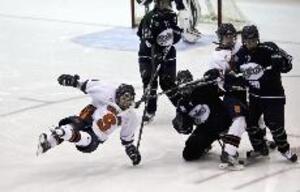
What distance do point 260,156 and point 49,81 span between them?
235cm

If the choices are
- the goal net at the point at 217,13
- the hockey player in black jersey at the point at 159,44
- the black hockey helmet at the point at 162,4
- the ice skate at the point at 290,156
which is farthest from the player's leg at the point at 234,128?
the goal net at the point at 217,13

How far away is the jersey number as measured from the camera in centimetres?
373

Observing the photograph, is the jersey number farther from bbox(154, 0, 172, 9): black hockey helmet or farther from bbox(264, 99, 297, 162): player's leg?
bbox(154, 0, 172, 9): black hockey helmet

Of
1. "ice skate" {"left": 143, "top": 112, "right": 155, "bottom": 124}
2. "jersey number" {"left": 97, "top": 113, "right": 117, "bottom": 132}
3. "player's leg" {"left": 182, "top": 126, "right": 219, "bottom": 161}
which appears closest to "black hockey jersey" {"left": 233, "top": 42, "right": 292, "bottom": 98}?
"player's leg" {"left": 182, "top": 126, "right": 219, "bottom": 161}

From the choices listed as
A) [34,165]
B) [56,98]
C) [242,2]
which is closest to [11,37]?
[56,98]

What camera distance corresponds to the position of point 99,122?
375cm

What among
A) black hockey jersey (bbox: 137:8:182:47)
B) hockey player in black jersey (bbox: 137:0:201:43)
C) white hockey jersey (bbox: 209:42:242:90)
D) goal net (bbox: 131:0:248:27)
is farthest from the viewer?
goal net (bbox: 131:0:248:27)

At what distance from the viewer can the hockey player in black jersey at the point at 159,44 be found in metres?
4.52

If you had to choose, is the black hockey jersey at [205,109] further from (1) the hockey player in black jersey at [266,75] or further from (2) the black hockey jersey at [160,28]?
(2) the black hockey jersey at [160,28]

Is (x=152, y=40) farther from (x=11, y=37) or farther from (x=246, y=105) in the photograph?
(x=11, y=37)

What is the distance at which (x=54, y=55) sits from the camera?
6.80 m

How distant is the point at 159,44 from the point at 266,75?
98cm

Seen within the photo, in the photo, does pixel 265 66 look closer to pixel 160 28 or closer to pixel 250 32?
pixel 250 32

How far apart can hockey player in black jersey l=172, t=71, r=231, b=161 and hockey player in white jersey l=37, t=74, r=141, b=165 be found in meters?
0.25
